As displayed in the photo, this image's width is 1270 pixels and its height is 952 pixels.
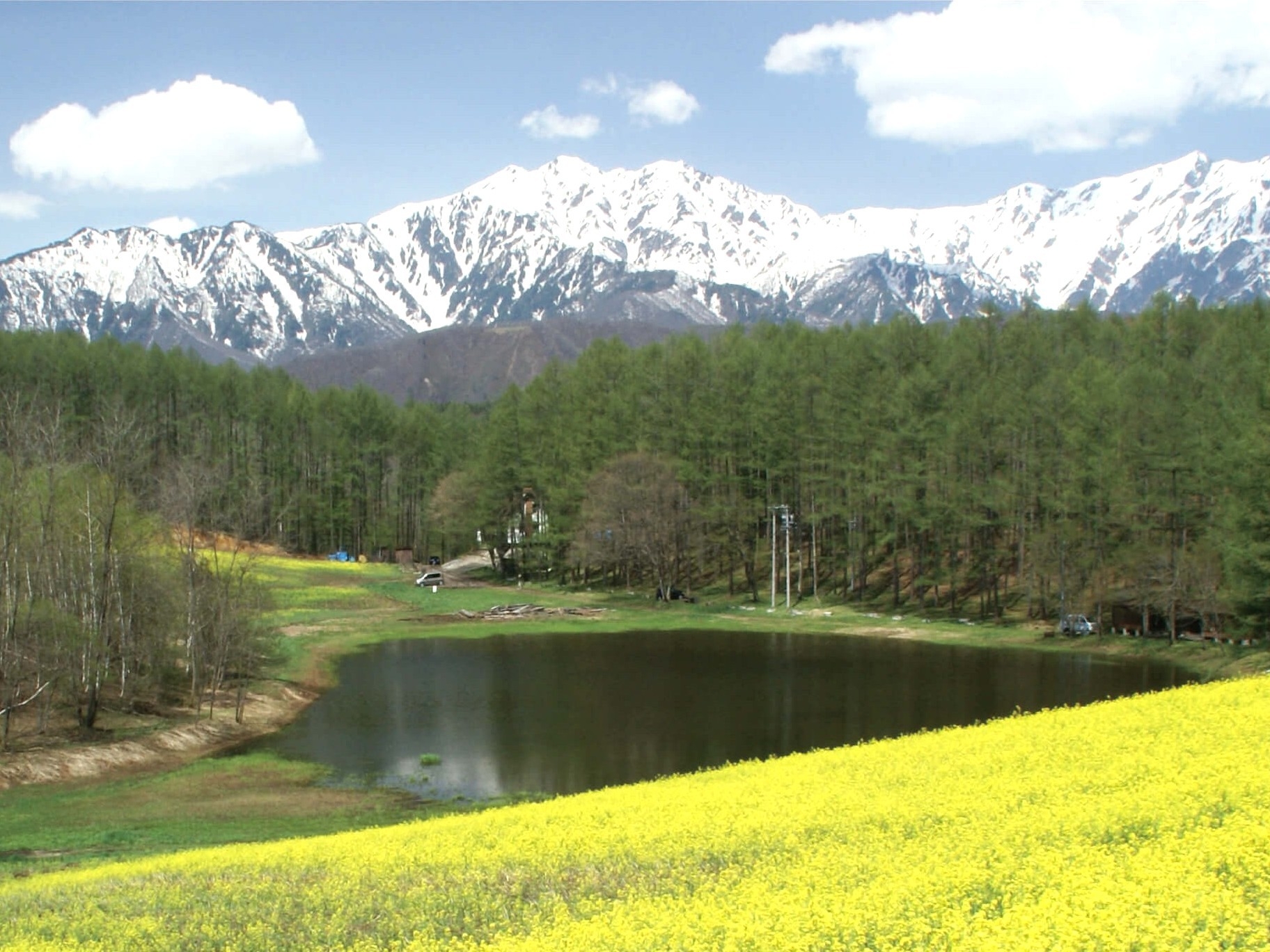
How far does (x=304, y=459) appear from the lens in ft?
431

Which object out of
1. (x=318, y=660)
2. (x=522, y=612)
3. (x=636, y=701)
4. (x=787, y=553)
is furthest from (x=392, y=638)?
(x=787, y=553)

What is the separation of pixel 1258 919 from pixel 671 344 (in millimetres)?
99823

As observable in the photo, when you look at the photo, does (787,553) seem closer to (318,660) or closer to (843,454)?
(843,454)

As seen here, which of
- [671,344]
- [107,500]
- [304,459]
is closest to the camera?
[107,500]

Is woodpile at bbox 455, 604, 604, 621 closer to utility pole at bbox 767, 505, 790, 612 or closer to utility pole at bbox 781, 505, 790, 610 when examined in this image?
utility pole at bbox 767, 505, 790, 612

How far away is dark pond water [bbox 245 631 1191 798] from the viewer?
38.2 meters

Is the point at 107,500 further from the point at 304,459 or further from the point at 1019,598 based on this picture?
the point at 304,459

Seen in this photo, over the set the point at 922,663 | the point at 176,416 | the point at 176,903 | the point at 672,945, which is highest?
the point at 176,416

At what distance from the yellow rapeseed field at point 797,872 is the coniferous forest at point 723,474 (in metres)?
24.7

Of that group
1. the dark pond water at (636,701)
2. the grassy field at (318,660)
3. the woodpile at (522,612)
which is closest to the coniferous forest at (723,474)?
the grassy field at (318,660)

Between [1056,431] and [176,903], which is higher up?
[1056,431]

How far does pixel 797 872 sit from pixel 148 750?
32604 mm

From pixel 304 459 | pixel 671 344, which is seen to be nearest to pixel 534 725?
pixel 671 344

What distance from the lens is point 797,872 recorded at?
13.9m
